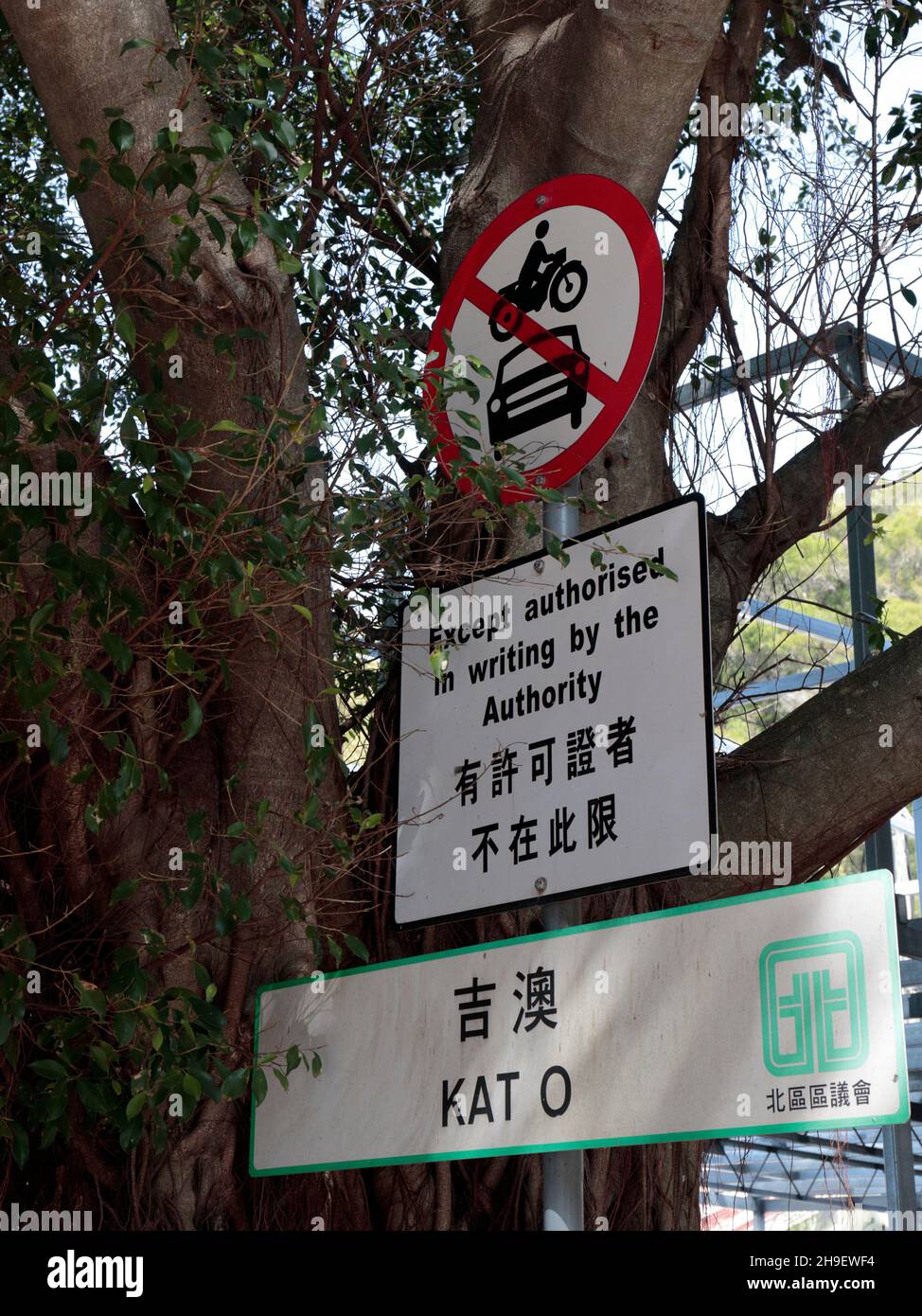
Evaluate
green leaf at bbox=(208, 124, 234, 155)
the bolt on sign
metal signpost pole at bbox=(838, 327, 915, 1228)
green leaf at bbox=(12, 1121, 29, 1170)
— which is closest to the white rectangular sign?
the bolt on sign

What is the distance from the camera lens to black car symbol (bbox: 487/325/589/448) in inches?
93.9

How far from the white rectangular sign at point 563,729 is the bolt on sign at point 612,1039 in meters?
0.12

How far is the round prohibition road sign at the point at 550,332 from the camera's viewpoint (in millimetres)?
2307

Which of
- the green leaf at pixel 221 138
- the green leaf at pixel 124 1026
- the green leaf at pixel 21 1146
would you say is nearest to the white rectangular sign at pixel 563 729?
the green leaf at pixel 124 1026

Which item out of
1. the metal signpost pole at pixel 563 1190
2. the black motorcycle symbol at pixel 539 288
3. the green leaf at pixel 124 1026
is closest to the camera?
the metal signpost pole at pixel 563 1190

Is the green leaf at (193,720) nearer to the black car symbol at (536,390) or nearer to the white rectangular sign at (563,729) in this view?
the white rectangular sign at (563,729)

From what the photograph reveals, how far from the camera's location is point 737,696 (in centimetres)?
352

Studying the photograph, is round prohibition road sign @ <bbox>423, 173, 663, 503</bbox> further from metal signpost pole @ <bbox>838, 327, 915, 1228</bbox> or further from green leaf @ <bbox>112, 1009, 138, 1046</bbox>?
metal signpost pole @ <bbox>838, 327, 915, 1228</bbox>

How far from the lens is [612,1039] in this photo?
192 cm

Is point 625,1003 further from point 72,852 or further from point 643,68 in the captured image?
point 643,68

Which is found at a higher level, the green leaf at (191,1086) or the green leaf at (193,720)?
the green leaf at (193,720)

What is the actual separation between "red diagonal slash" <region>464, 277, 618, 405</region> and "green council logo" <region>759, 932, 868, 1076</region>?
0.99m
